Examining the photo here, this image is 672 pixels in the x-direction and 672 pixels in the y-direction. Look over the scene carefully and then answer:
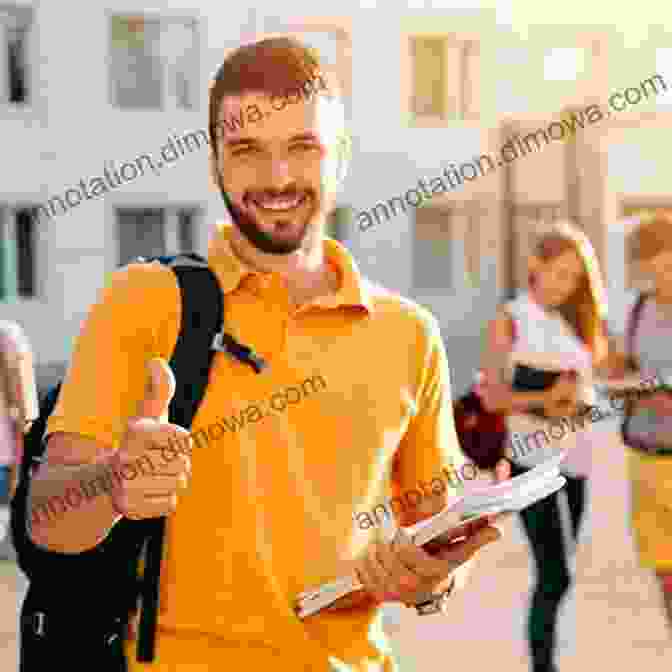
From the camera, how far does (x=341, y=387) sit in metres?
2.58

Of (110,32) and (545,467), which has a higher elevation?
(110,32)

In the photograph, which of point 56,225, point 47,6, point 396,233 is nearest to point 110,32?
point 47,6

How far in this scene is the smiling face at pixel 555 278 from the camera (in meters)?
6.48

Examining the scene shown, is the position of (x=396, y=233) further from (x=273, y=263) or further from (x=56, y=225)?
(x=273, y=263)

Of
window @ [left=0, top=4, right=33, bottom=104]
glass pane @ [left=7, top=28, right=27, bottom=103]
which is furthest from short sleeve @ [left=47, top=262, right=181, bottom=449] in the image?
glass pane @ [left=7, top=28, right=27, bottom=103]

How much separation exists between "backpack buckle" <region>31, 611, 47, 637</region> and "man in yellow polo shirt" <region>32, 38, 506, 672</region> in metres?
0.14

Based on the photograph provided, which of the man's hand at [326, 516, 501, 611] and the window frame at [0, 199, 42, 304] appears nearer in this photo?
the man's hand at [326, 516, 501, 611]

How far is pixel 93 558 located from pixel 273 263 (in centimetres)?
53

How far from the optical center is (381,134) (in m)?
24.8

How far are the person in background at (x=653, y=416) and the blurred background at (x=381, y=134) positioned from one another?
14704mm

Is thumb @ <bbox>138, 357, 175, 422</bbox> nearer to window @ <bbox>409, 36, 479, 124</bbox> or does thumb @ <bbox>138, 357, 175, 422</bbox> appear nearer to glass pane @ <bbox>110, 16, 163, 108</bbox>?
glass pane @ <bbox>110, 16, 163, 108</bbox>

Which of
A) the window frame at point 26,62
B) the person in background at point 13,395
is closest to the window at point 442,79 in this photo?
the window frame at point 26,62

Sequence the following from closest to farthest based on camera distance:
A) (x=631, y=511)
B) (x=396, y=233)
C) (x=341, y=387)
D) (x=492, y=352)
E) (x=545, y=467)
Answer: (x=545, y=467) < (x=341, y=387) < (x=631, y=511) < (x=492, y=352) < (x=396, y=233)

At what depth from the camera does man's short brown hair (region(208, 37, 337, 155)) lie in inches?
101
